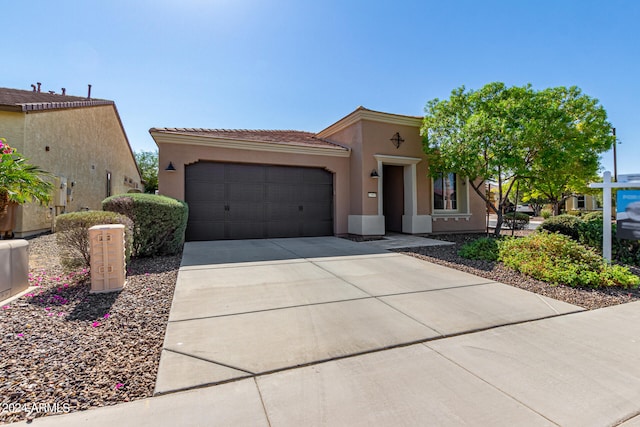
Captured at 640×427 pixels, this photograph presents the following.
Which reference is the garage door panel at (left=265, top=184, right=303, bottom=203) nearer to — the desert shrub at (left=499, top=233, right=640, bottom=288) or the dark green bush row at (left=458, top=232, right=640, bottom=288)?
the dark green bush row at (left=458, top=232, right=640, bottom=288)

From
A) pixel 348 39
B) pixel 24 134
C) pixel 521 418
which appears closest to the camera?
pixel 521 418

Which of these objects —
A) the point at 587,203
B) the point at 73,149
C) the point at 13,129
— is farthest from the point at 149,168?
the point at 587,203

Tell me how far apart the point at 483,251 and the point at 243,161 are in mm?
7339

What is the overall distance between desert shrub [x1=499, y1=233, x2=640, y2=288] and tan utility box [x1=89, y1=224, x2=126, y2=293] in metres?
6.75

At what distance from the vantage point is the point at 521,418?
5.62 ft

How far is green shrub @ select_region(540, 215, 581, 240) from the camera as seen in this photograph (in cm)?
726

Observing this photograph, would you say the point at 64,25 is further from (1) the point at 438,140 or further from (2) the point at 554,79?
(2) the point at 554,79

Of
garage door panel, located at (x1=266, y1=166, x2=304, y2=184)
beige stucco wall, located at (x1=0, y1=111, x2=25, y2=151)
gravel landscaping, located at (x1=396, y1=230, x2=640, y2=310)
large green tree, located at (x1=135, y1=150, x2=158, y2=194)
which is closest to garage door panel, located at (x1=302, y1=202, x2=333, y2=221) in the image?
garage door panel, located at (x1=266, y1=166, x2=304, y2=184)

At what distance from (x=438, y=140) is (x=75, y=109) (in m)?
14.8

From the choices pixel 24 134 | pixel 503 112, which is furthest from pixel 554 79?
pixel 24 134

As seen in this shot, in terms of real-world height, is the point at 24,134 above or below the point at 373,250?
above

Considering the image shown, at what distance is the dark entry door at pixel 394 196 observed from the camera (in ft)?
37.2

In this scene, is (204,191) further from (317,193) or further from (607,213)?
(607,213)

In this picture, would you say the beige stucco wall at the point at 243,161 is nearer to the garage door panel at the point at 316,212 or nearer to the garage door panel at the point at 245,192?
the garage door panel at the point at 316,212
